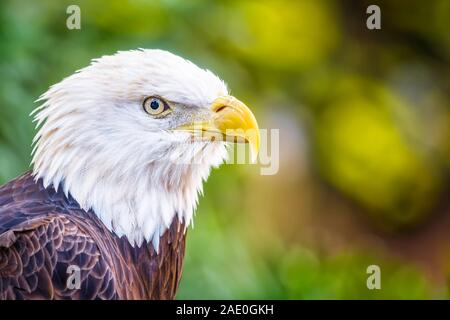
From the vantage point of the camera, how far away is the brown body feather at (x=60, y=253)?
165 centimetres

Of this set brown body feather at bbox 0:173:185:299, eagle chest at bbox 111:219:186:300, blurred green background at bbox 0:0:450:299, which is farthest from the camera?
blurred green background at bbox 0:0:450:299

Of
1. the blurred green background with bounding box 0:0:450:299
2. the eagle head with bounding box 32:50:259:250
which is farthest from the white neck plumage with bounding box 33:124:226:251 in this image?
the blurred green background with bounding box 0:0:450:299

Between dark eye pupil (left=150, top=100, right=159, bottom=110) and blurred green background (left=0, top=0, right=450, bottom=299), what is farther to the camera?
blurred green background (left=0, top=0, right=450, bottom=299)

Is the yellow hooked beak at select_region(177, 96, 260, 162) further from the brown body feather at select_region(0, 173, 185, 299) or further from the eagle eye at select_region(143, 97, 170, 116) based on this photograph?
the brown body feather at select_region(0, 173, 185, 299)

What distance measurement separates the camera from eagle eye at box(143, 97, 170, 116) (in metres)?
1.83

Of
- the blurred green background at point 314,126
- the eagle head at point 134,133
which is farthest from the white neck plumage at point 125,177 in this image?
the blurred green background at point 314,126

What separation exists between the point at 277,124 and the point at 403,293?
862 millimetres

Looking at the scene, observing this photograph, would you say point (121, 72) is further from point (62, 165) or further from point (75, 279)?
point (75, 279)

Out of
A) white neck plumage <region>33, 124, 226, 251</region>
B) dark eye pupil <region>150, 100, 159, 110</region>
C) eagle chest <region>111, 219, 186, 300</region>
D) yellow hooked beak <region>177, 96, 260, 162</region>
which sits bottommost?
eagle chest <region>111, 219, 186, 300</region>

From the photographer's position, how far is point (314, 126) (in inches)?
149

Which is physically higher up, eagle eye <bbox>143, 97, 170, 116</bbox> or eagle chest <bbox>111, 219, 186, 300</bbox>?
eagle eye <bbox>143, 97, 170, 116</bbox>

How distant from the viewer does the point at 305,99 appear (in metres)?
3.78

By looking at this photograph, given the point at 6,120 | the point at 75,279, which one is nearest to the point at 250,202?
the point at 6,120

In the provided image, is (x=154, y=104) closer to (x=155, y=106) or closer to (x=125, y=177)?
(x=155, y=106)
